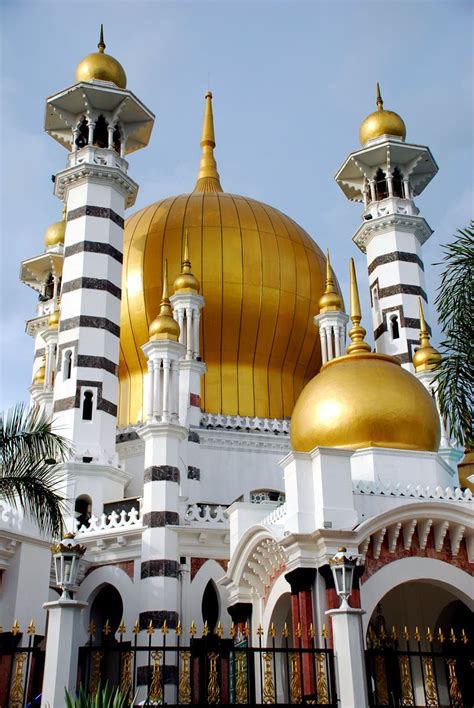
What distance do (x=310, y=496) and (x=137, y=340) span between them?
14972mm

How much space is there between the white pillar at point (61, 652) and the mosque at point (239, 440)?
25mm

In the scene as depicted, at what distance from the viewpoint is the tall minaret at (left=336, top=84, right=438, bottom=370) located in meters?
27.9

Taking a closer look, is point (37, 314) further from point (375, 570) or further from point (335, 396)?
point (375, 570)

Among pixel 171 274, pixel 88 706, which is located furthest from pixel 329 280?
pixel 88 706

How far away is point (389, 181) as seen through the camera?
30.1 meters

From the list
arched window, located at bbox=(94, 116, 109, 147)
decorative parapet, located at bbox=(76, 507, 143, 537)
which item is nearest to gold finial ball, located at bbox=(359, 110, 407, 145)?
arched window, located at bbox=(94, 116, 109, 147)

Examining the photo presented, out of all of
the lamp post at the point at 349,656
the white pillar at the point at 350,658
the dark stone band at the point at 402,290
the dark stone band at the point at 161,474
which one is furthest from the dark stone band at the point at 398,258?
the white pillar at the point at 350,658

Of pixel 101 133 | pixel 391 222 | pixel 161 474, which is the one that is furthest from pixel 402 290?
pixel 161 474

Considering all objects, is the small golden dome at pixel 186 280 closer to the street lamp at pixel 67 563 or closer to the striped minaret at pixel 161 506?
the striped minaret at pixel 161 506

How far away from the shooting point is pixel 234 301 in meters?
28.7

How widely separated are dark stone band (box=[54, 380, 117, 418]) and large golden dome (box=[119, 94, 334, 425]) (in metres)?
3.02

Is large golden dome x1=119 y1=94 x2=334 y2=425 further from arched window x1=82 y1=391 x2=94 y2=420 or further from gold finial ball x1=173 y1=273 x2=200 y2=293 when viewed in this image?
arched window x1=82 y1=391 x2=94 y2=420

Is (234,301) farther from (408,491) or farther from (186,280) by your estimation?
(408,491)

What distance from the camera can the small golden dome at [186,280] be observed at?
26.6 metres
